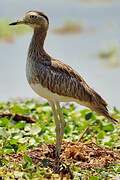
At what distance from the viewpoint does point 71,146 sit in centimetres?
906

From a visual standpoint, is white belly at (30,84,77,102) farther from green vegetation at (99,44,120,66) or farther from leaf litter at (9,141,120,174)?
green vegetation at (99,44,120,66)

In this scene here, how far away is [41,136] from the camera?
33.0ft

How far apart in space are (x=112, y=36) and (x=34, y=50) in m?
12.6

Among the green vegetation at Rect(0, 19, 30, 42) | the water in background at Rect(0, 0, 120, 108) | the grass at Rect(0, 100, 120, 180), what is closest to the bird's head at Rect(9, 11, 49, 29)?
the grass at Rect(0, 100, 120, 180)

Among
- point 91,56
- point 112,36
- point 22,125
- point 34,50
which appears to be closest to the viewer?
point 34,50

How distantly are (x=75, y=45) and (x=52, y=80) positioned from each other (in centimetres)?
1186

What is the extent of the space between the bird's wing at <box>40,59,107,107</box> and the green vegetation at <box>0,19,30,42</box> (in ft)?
39.5

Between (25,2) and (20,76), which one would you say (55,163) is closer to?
(20,76)

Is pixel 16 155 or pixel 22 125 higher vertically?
pixel 22 125

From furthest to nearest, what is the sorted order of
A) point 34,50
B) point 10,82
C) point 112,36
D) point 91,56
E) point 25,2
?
point 25,2 < point 112,36 < point 91,56 < point 10,82 < point 34,50

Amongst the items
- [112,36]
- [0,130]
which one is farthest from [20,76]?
[0,130]

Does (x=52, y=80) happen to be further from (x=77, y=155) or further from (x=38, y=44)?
(x=77, y=155)

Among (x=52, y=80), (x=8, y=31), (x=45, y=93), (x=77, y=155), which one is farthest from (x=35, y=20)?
(x=8, y=31)

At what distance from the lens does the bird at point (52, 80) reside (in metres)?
8.50
